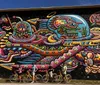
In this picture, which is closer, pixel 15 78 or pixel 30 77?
pixel 30 77

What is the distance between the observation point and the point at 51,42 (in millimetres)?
25328

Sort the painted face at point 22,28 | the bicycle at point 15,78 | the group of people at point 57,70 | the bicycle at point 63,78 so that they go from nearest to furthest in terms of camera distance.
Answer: the bicycle at point 63,78 → the group of people at point 57,70 → the bicycle at point 15,78 → the painted face at point 22,28

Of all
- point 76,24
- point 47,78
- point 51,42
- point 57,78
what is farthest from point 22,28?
point 57,78

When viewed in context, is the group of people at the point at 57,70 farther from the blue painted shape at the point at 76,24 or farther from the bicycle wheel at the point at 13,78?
the blue painted shape at the point at 76,24

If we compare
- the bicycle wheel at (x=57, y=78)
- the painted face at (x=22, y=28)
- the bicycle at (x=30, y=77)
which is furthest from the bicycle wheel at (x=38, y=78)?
the painted face at (x=22, y=28)

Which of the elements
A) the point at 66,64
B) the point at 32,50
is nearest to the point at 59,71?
the point at 66,64

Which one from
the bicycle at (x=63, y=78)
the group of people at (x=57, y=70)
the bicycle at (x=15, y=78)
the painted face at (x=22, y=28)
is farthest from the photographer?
the painted face at (x=22, y=28)

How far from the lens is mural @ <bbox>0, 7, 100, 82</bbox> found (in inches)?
976

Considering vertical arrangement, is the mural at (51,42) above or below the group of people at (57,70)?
above

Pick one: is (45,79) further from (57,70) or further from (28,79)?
(28,79)

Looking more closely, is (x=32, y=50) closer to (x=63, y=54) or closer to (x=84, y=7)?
(x=63, y=54)

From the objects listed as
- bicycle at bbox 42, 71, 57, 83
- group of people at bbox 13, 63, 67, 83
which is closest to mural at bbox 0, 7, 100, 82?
group of people at bbox 13, 63, 67, 83

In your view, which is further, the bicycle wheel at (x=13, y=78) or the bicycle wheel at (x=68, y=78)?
the bicycle wheel at (x=13, y=78)

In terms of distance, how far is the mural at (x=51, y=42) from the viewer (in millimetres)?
24781
